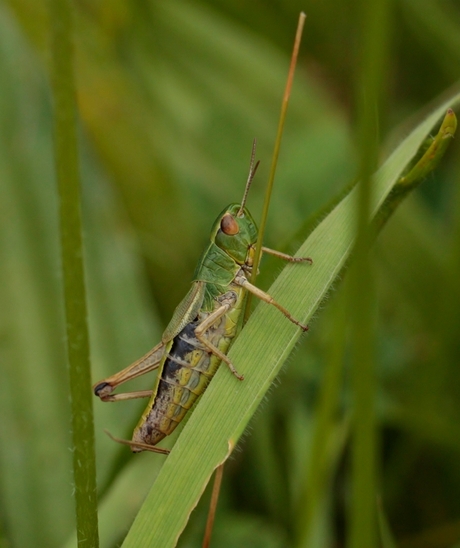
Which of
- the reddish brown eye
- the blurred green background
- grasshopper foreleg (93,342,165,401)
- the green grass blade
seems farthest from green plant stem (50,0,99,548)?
the reddish brown eye

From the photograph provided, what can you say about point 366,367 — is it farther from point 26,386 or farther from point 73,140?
point 26,386

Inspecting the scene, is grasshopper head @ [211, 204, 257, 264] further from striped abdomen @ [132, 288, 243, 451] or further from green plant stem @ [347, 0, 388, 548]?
green plant stem @ [347, 0, 388, 548]

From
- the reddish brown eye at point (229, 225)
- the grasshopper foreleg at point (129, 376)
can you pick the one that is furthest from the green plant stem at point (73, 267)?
the reddish brown eye at point (229, 225)

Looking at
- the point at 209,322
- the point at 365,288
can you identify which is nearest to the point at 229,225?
the point at 209,322

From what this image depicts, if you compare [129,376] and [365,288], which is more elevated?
[365,288]

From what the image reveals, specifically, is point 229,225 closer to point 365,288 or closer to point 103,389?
point 103,389

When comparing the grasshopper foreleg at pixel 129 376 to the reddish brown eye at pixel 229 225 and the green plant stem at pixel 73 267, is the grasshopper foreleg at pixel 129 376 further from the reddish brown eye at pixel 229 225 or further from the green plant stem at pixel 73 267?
the green plant stem at pixel 73 267
